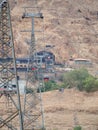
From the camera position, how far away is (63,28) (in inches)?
2601

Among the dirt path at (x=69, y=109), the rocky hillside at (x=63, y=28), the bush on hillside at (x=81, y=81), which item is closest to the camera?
the dirt path at (x=69, y=109)

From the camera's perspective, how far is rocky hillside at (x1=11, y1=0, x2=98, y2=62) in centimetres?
6078

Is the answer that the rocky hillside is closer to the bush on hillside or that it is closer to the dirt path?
the bush on hillside

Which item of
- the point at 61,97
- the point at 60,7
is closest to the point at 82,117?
the point at 61,97

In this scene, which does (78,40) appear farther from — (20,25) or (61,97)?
(61,97)

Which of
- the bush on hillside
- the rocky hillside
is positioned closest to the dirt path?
the bush on hillside

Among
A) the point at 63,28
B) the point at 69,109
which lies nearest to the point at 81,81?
the point at 69,109

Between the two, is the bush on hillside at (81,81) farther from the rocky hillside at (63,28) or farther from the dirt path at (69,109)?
the rocky hillside at (63,28)

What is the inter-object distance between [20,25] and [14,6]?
6825 millimetres

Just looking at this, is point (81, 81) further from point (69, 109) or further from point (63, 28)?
point (63, 28)

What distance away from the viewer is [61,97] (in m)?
33.7

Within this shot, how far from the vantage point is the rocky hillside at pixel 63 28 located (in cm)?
6078

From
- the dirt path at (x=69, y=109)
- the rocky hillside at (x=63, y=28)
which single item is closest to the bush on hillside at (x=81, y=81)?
the dirt path at (x=69, y=109)

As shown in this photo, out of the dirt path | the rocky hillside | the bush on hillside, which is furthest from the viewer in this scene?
the rocky hillside
